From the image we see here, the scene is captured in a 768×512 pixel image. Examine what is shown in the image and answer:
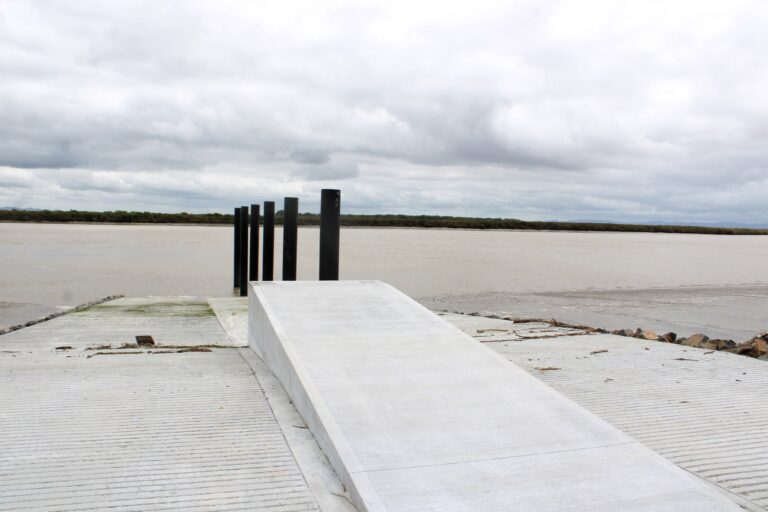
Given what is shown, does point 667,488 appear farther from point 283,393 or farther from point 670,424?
point 283,393

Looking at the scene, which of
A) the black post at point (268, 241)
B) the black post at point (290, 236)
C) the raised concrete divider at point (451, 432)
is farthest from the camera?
the black post at point (268, 241)

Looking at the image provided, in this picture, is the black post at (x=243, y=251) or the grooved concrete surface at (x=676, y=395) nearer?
the grooved concrete surface at (x=676, y=395)

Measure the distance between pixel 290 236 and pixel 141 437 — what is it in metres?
7.91

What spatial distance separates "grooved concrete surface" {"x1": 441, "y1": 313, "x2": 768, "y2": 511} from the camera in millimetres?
3713

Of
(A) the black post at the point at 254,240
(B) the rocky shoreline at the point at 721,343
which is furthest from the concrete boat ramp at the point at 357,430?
(A) the black post at the point at 254,240

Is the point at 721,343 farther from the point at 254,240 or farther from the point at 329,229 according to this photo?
the point at 254,240

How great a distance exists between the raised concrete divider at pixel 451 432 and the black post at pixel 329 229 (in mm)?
3446

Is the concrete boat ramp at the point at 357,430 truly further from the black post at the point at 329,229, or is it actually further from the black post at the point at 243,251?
the black post at the point at 243,251

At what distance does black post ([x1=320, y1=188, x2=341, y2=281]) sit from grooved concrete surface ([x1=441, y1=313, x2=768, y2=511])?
2345 mm

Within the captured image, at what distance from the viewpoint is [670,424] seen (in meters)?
4.35

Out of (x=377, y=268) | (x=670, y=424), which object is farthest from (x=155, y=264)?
(x=670, y=424)

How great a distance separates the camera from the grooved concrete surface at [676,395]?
3.71 metres

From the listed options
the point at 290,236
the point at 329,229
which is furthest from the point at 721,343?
the point at 290,236

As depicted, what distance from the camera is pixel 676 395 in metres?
5.07
